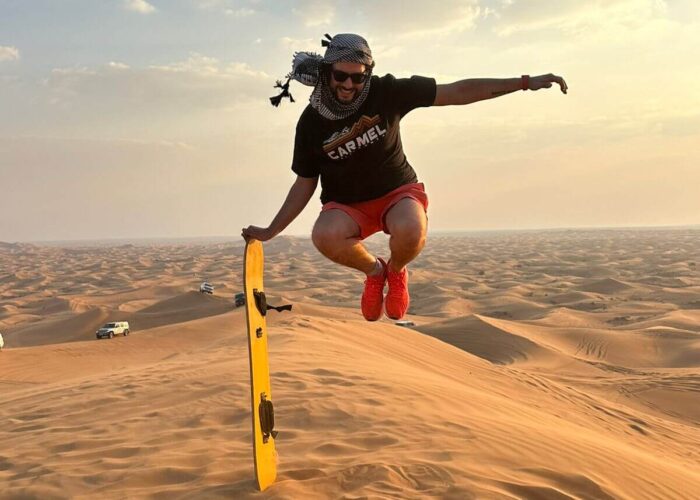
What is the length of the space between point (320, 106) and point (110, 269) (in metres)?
77.5

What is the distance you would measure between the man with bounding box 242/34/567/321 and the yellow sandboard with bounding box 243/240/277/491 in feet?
0.90

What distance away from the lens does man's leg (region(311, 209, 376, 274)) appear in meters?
3.81

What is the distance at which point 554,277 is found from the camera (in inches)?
2100

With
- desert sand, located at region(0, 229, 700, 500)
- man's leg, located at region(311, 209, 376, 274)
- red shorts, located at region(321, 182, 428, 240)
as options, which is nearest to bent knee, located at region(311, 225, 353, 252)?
man's leg, located at region(311, 209, 376, 274)

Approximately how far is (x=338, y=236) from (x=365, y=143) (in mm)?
630

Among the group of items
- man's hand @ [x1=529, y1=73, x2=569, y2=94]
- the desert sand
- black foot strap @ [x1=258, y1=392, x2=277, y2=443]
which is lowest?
the desert sand

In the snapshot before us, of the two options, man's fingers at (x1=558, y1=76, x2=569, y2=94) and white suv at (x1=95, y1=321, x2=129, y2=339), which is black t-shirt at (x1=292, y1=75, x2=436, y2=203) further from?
white suv at (x1=95, y1=321, x2=129, y2=339)

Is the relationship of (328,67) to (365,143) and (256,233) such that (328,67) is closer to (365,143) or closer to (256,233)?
(365,143)

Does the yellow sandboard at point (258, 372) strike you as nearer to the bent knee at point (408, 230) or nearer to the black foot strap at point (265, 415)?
the black foot strap at point (265, 415)

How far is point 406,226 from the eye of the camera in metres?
3.66

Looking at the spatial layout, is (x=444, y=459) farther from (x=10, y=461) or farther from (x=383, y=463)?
(x=10, y=461)

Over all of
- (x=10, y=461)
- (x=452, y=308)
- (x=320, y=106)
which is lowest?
(x=452, y=308)

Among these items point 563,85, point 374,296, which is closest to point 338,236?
point 374,296

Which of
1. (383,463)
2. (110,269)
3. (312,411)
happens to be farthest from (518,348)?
(110,269)
